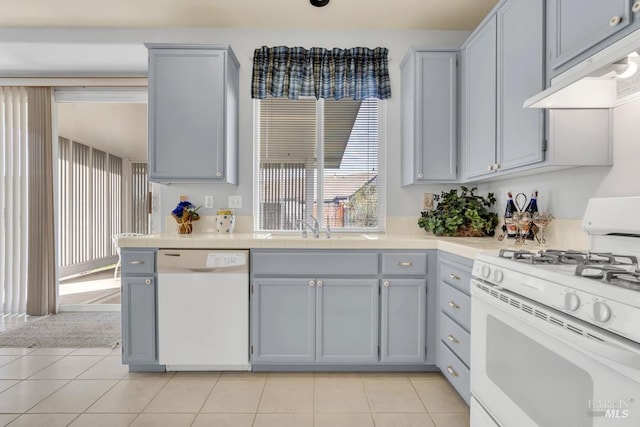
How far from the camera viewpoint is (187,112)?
8.21ft

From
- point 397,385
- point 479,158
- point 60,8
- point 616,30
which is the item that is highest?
point 60,8

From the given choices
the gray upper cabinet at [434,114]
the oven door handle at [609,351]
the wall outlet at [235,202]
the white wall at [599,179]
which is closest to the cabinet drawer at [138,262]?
the wall outlet at [235,202]

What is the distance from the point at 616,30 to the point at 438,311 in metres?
1.69

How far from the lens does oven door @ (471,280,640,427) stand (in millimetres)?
780

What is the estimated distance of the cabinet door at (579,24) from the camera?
1223 millimetres

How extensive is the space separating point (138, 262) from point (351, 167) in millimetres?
1855

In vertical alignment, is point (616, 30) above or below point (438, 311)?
above

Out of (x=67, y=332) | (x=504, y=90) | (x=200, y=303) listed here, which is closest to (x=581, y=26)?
(x=504, y=90)

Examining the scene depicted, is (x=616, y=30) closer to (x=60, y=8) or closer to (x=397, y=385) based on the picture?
(x=397, y=385)

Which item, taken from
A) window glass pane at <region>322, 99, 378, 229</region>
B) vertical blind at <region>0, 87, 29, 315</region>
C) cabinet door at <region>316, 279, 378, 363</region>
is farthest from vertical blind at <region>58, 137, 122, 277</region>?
cabinet door at <region>316, 279, 378, 363</region>

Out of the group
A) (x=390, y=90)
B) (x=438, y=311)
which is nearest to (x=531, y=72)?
(x=390, y=90)

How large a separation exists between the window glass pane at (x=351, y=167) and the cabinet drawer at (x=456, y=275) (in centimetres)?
97

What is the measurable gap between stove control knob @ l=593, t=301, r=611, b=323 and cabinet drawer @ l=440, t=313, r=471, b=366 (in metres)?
1.06

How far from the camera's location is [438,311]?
7.29ft
